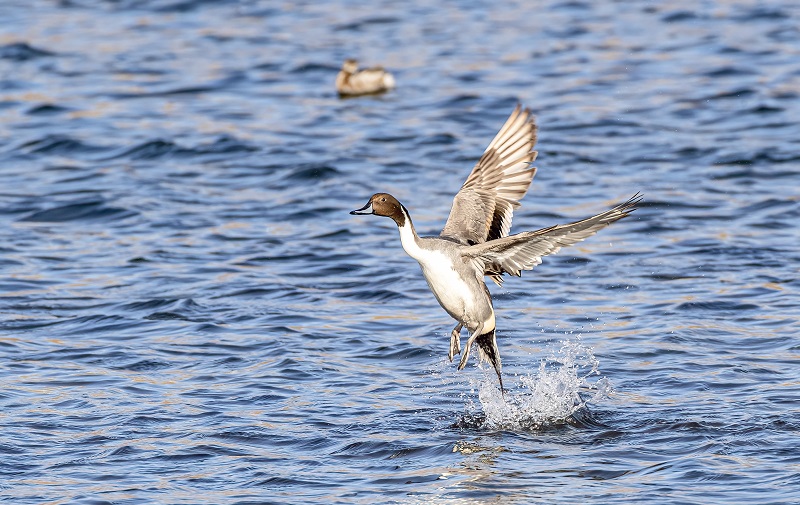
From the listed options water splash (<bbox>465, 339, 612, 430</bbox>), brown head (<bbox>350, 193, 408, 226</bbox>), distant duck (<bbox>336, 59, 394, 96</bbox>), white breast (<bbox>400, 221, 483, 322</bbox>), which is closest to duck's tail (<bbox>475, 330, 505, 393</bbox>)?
water splash (<bbox>465, 339, 612, 430</bbox>)

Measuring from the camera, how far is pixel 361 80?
55.5 feet

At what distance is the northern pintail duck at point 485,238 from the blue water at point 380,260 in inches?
28.1

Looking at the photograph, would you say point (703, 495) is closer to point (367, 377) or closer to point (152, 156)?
point (367, 377)

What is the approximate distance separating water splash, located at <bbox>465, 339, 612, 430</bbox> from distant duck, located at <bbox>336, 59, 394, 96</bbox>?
8.35 meters

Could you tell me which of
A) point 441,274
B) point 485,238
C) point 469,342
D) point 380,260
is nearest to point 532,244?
point 441,274

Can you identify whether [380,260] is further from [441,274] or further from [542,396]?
[441,274]

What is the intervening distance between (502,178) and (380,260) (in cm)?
343

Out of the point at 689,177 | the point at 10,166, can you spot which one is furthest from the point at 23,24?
the point at 689,177

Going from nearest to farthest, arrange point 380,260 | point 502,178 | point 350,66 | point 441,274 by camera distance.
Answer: point 441,274 → point 502,178 → point 380,260 → point 350,66

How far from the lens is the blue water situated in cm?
741

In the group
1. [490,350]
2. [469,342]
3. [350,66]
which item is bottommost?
[490,350]

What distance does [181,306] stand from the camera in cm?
1044

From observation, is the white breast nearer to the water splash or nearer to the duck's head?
the water splash

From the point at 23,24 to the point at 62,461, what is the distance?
49.3 feet
